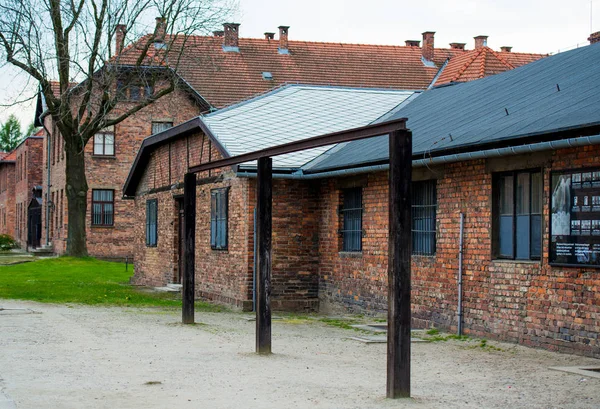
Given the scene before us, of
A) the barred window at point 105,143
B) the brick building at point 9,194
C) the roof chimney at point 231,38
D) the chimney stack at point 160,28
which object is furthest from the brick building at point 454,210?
the brick building at point 9,194

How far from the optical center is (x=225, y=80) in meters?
42.5

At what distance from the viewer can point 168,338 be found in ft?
45.1

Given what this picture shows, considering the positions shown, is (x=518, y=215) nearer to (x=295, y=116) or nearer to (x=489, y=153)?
(x=489, y=153)

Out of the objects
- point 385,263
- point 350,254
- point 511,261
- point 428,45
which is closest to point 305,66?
point 428,45

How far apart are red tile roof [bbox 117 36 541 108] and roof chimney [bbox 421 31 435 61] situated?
1.13 ft

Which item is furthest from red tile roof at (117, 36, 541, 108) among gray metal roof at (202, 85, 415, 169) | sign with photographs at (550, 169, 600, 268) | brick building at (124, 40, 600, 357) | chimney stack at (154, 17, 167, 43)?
sign with photographs at (550, 169, 600, 268)

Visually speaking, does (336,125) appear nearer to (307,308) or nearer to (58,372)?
(307,308)

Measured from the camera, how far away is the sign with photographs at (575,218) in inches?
453

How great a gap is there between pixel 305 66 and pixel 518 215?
33.0m

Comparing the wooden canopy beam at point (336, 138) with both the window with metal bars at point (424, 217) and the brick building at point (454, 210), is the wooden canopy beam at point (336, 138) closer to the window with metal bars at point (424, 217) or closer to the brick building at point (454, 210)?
the brick building at point (454, 210)

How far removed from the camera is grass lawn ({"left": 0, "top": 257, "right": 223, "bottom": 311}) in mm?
21188

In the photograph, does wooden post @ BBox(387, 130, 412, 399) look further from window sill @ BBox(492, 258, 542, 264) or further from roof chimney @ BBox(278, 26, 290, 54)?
roof chimney @ BBox(278, 26, 290, 54)

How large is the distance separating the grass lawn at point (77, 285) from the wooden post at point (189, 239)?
3509mm

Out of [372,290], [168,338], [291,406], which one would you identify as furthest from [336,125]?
[291,406]
